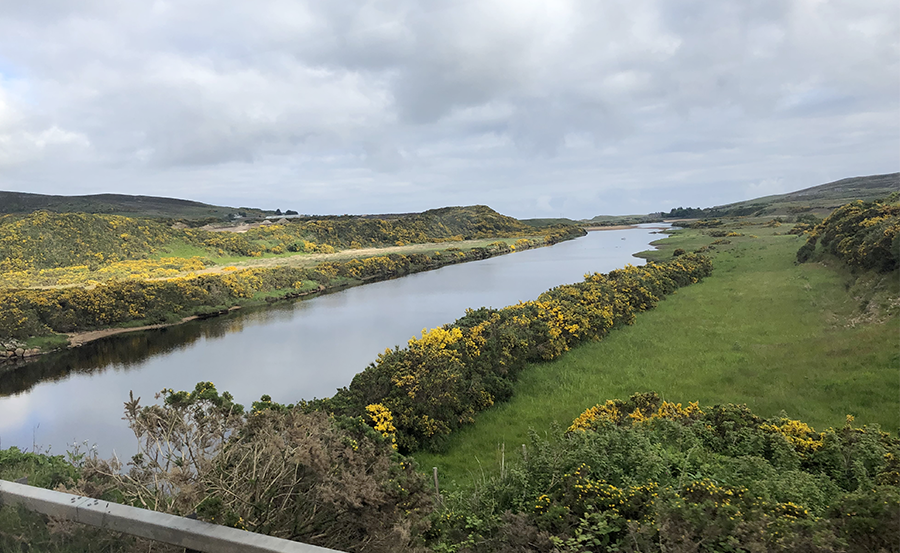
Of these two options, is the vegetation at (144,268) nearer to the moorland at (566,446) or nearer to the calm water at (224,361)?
the calm water at (224,361)

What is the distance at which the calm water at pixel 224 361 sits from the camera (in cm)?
1391

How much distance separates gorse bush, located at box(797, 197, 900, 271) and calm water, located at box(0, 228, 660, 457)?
1561 cm

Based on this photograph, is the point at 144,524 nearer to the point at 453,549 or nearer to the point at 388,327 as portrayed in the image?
the point at 453,549

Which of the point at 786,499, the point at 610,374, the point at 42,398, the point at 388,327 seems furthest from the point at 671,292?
the point at 42,398

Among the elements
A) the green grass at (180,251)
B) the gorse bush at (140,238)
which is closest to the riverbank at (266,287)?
the green grass at (180,251)

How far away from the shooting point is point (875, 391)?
913 centimetres

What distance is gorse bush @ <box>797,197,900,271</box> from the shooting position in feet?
50.9

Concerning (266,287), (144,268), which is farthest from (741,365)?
(144,268)

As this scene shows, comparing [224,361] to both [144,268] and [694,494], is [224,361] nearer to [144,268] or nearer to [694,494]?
[694,494]

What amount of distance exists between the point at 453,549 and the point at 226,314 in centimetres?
2908

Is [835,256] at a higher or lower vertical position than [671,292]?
higher

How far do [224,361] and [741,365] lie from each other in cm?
1825

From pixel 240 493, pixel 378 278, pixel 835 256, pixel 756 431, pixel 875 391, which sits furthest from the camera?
pixel 378 278

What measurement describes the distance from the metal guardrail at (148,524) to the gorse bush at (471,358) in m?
6.63
